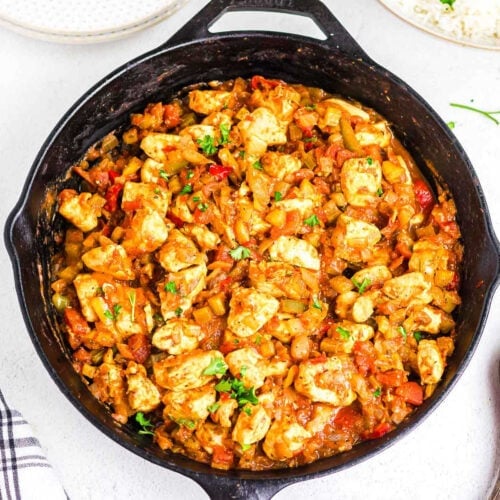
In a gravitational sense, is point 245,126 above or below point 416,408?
above

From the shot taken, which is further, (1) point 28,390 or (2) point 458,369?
(1) point 28,390

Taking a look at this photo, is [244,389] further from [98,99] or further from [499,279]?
[98,99]

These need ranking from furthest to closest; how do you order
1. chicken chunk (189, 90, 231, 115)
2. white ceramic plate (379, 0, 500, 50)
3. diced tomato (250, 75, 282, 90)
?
1. white ceramic plate (379, 0, 500, 50)
2. diced tomato (250, 75, 282, 90)
3. chicken chunk (189, 90, 231, 115)

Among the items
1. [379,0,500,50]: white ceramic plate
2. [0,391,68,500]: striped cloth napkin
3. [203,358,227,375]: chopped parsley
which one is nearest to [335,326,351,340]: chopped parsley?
[203,358,227,375]: chopped parsley

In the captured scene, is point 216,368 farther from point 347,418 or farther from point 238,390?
point 347,418

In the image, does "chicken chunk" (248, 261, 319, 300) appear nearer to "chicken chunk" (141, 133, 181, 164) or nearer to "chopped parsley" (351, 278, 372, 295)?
"chopped parsley" (351, 278, 372, 295)

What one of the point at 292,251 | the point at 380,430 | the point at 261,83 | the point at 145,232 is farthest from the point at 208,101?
the point at 380,430

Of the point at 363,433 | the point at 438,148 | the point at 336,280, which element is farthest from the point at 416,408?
the point at 438,148
